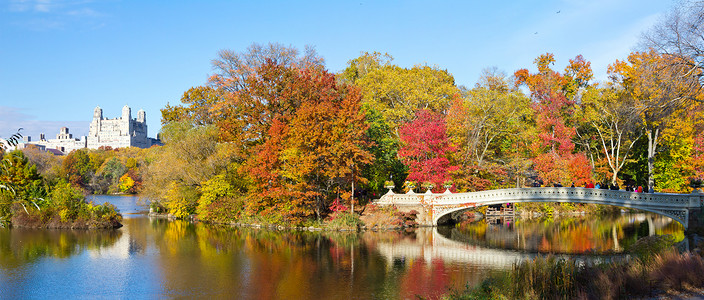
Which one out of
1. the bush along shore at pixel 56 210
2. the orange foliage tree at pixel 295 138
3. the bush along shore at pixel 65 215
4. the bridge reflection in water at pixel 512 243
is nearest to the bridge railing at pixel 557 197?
the bridge reflection in water at pixel 512 243

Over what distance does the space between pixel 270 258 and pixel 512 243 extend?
12.9 meters

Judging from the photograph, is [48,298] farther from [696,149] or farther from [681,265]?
[696,149]

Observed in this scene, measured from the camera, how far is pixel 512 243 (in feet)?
85.8

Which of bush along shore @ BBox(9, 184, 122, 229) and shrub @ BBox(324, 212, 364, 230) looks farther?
bush along shore @ BBox(9, 184, 122, 229)

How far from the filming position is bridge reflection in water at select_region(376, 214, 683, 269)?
21156mm

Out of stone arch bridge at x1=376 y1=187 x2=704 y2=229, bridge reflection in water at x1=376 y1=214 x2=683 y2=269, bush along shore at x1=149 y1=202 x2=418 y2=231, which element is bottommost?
bridge reflection in water at x1=376 y1=214 x2=683 y2=269

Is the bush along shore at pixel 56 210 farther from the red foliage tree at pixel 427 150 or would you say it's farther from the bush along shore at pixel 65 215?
the red foliage tree at pixel 427 150

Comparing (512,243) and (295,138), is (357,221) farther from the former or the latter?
(512,243)

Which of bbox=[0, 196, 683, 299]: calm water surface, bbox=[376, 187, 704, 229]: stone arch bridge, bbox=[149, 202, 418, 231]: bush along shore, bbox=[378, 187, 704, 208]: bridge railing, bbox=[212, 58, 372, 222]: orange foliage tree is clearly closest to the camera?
bbox=[0, 196, 683, 299]: calm water surface

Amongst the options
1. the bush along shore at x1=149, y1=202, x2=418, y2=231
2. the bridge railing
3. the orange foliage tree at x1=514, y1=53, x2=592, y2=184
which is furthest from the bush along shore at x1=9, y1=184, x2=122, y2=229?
the orange foliage tree at x1=514, y1=53, x2=592, y2=184

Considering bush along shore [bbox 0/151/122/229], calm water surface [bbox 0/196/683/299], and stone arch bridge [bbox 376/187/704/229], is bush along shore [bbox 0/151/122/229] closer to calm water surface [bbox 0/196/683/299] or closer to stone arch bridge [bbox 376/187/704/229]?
calm water surface [bbox 0/196/683/299]

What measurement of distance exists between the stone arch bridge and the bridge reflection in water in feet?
5.17

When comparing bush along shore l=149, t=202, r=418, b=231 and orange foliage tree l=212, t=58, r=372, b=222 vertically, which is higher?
orange foliage tree l=212, t=58, r=372, b=222

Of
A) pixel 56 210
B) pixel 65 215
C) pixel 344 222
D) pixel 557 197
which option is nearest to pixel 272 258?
pixel 344 222
